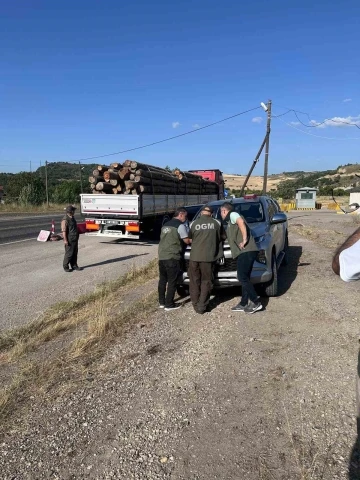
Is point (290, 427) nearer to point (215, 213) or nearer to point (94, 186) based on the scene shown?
point (215, 213)

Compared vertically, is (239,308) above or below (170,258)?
below

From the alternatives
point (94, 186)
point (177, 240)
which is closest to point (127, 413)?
point (177, 240)

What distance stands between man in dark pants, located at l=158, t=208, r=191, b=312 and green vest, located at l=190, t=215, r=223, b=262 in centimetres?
25

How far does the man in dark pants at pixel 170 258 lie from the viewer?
6168 mm

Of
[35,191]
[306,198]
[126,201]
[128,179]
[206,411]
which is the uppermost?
[35,191]

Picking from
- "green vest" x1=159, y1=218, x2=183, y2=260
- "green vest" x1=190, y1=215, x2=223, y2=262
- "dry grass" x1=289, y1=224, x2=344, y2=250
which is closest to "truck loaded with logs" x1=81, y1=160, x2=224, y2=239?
"dry grass" x1=289, y1=224, x2=344, y2=250

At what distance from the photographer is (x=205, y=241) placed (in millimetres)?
5996

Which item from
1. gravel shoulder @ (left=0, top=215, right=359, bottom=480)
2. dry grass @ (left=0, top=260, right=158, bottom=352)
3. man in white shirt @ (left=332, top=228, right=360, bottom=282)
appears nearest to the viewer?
man in white shirt @ (left=332, top=228, right=360, bottom=282)

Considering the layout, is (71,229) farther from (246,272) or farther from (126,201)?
(246,272)

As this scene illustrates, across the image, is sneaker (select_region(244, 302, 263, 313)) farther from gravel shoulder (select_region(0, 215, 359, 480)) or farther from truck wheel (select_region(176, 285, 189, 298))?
truck wheel (select_region(176, 285, 189, 298))

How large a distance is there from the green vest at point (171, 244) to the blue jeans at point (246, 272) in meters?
0.99

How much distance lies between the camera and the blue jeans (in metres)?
5.77

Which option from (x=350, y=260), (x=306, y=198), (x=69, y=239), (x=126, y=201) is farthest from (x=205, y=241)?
(x=306, y=198)

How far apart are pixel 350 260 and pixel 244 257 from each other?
13.6ft
